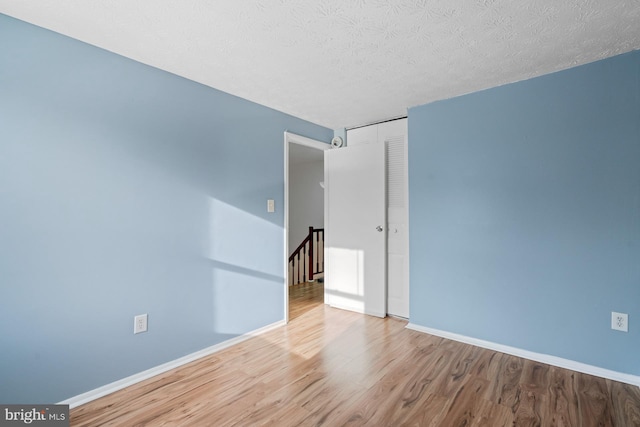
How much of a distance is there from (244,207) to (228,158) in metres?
0.48

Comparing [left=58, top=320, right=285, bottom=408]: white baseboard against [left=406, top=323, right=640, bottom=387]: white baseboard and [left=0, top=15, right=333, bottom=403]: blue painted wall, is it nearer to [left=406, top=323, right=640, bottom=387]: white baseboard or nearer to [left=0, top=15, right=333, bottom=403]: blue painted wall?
[left=0, top=15, right=333, bottom=403]: blue painted wall

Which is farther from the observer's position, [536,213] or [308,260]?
[308,260]

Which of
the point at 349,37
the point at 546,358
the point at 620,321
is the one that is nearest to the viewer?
the point at 349,37

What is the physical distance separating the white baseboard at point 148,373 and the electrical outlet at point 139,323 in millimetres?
304

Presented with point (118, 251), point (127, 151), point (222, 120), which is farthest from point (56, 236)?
point (222, 120)

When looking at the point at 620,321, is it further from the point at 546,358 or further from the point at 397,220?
the point at 397,220

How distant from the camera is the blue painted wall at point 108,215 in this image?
5.63ft

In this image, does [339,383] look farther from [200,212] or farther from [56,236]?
[56,236]

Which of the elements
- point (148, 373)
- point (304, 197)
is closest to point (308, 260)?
point (304, 197)

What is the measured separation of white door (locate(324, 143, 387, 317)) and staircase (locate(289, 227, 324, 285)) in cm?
150

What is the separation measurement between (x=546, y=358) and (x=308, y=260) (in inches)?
146

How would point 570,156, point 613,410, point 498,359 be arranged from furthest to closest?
1. point 498,359
2. point 570,156
3. point 613,410

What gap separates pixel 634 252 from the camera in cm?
209

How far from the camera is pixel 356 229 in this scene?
368 centimetres
